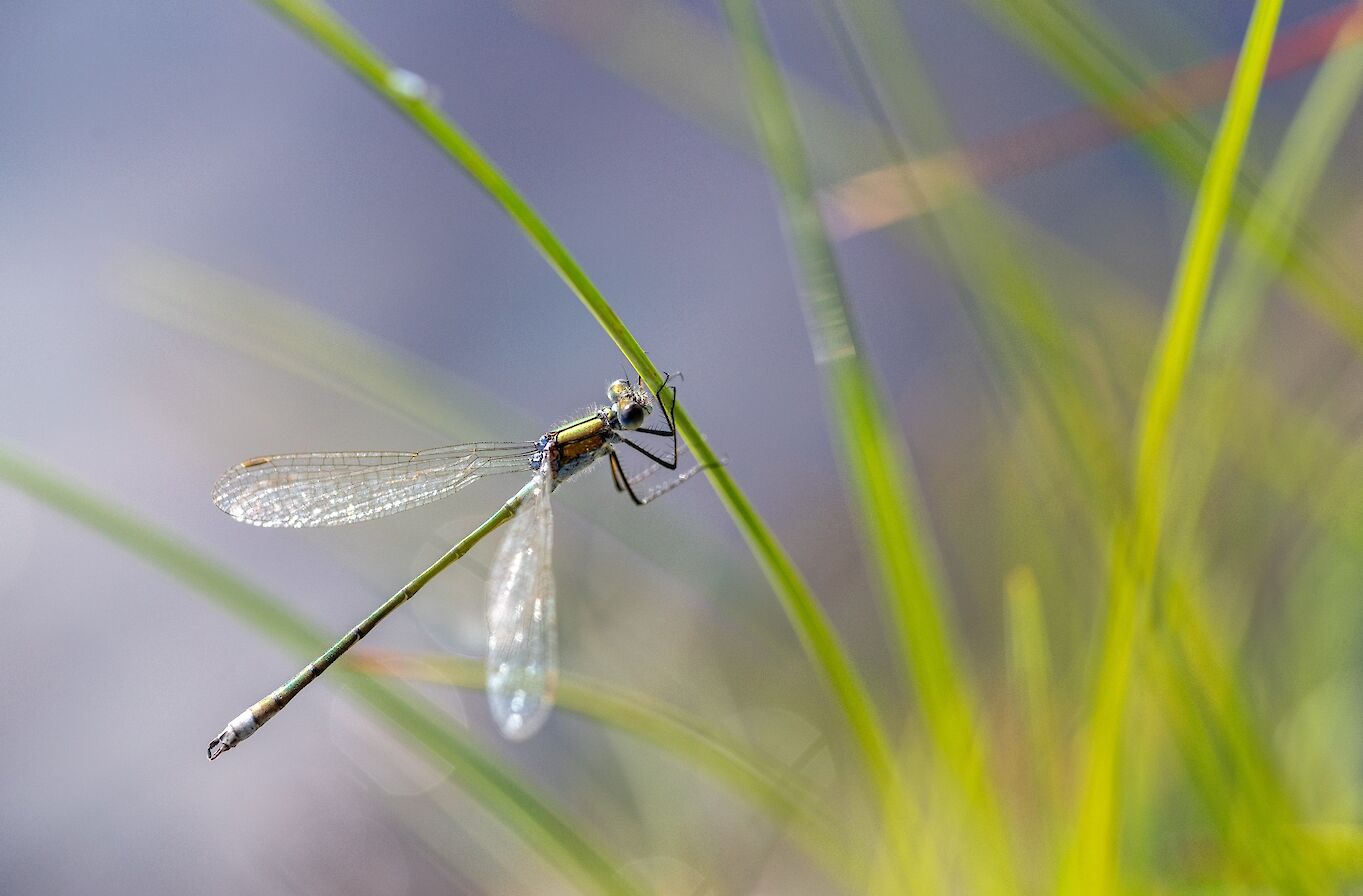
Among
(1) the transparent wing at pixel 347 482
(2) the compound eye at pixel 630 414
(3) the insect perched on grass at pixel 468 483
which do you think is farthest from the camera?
(1) the transparent wing at pixel 347 482

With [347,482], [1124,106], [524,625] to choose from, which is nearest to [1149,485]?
[1124,106]

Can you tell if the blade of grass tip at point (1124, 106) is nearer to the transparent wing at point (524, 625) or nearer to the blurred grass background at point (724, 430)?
the blurred grass background at point (724, 430)

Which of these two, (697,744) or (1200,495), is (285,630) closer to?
(697,744)

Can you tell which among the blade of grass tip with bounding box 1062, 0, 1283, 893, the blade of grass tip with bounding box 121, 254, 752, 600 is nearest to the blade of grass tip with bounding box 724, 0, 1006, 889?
the blade of grass tip with bounding box 1062, 0, 1283, 893

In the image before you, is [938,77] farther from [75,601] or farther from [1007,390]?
[75,601]

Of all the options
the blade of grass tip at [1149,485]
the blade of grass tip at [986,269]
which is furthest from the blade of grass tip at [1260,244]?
the blade of grass tip at [1149,485]
